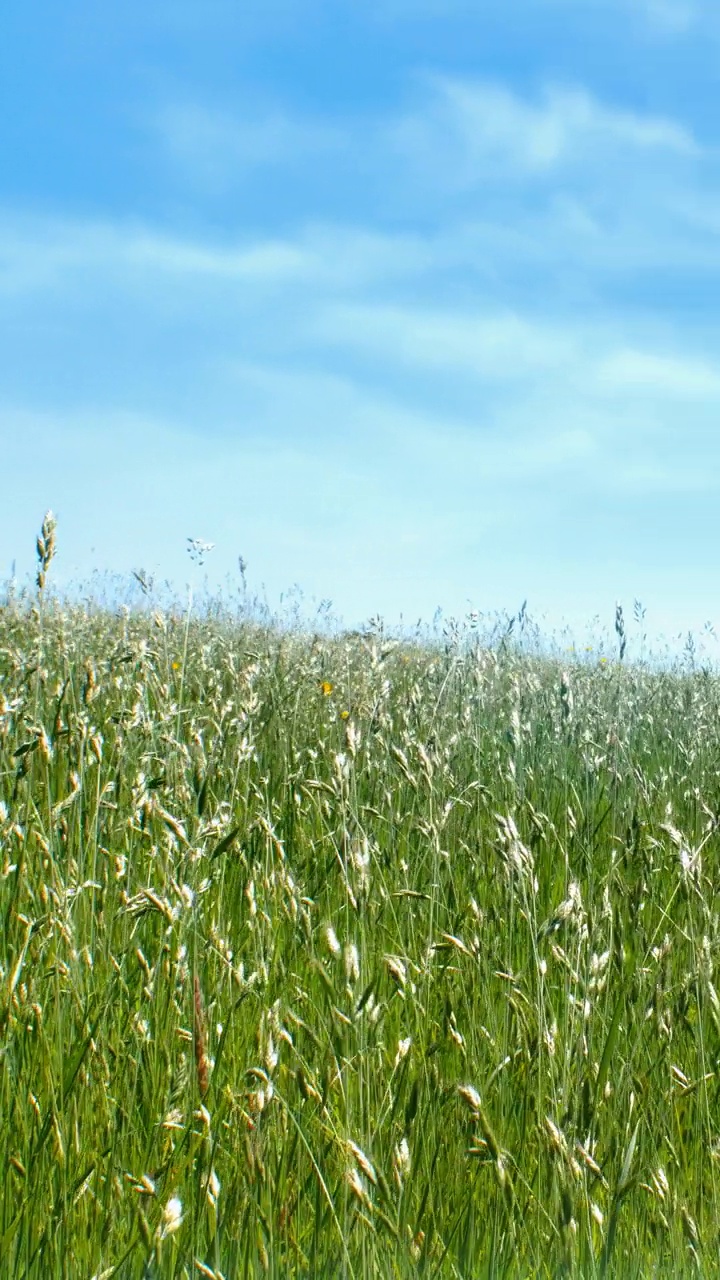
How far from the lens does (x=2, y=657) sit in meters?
5.75

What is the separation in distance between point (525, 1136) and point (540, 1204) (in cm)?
23

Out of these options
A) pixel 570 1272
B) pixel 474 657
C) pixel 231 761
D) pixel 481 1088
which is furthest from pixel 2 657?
pixel 570 1272

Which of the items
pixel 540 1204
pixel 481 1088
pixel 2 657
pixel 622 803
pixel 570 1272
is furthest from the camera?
pixel 2 657

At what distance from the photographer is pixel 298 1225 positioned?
1.54 meters

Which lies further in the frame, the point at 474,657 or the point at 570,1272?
the point at 474,657

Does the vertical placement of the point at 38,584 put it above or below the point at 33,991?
above

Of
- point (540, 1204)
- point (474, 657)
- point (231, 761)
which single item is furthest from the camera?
point (474, 657)

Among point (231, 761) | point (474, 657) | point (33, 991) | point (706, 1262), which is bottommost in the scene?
point (706, 1262)

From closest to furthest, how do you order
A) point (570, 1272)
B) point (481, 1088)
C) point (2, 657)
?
point (570, 1272) → point (481, 1088) → point (2, 657)

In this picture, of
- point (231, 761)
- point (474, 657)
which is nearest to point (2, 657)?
point (474, 657)

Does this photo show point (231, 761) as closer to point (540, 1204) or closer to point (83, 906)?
point (83, 906)

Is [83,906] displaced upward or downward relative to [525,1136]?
upward

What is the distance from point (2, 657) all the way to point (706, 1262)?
5.00 m

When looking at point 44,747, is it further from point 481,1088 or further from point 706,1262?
point 706,1262
